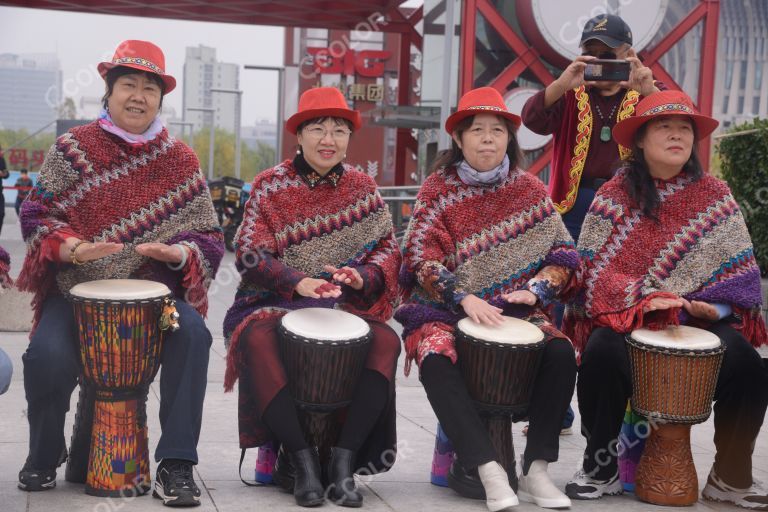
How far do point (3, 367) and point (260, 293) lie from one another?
1149 millimetres

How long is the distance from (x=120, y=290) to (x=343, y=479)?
105 cm

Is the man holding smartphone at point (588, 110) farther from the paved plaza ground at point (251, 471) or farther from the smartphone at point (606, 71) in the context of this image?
the paved plaza ground at point (251, 471)

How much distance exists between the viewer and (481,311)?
12.7 feet

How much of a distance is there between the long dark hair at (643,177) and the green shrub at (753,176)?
4.61 meters

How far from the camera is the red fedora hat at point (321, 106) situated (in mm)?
4066

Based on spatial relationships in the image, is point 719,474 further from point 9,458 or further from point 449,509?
point 9,458

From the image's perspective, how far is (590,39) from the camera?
15.5 feet

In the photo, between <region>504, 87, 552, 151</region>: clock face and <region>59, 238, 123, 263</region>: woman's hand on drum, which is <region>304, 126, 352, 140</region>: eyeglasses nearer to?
<region>59, 238, 123, 263</region>: woman's hand on drum

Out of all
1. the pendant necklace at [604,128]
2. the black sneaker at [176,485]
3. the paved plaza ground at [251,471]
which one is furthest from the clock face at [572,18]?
the black sneaker at [176,485]

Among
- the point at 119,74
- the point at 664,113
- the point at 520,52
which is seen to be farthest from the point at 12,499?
the point at 520,52

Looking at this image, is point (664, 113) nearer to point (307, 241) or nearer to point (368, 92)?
point (307, 241)

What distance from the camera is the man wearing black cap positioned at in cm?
469

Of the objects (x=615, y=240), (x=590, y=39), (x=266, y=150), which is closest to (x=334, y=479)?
(x=615, y=240)

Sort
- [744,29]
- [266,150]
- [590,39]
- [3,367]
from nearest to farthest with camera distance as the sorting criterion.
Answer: [3,367] < [590,39] < [744,29] < [266,150]
